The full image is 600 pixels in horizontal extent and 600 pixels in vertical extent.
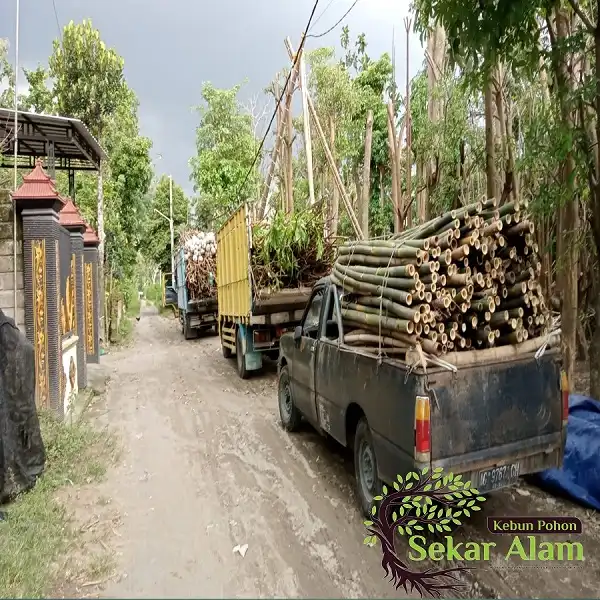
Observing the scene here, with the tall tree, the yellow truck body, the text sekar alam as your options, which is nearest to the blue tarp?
the text sekar alam

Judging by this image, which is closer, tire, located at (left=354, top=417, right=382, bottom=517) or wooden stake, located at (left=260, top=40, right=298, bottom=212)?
tire, located at (left=354, top=417, right=382, bottom=517)

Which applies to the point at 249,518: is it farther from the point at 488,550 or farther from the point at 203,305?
the point at 203,305

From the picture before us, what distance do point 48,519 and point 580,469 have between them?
413cm

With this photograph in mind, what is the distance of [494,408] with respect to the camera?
10.8 feet

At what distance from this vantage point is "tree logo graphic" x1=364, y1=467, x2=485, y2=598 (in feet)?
10.1

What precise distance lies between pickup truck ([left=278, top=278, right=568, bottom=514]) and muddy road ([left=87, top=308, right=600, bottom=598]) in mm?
529

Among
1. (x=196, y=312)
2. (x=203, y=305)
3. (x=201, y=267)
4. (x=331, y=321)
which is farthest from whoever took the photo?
(x=196, y=312)

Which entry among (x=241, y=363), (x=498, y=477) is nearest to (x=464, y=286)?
(x=498, y=477)

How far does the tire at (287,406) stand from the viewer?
601cm

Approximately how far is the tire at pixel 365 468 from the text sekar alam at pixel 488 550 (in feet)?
1.42

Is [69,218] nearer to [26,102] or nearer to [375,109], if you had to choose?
[26,102]

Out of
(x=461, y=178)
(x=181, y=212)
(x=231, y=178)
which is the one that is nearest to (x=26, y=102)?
(x=231, y=178)

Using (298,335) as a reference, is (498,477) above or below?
below

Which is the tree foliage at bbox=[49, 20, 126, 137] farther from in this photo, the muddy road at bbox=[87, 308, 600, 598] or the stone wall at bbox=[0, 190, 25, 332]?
the muddy road at bbox=[87, 308, 600, 598]
